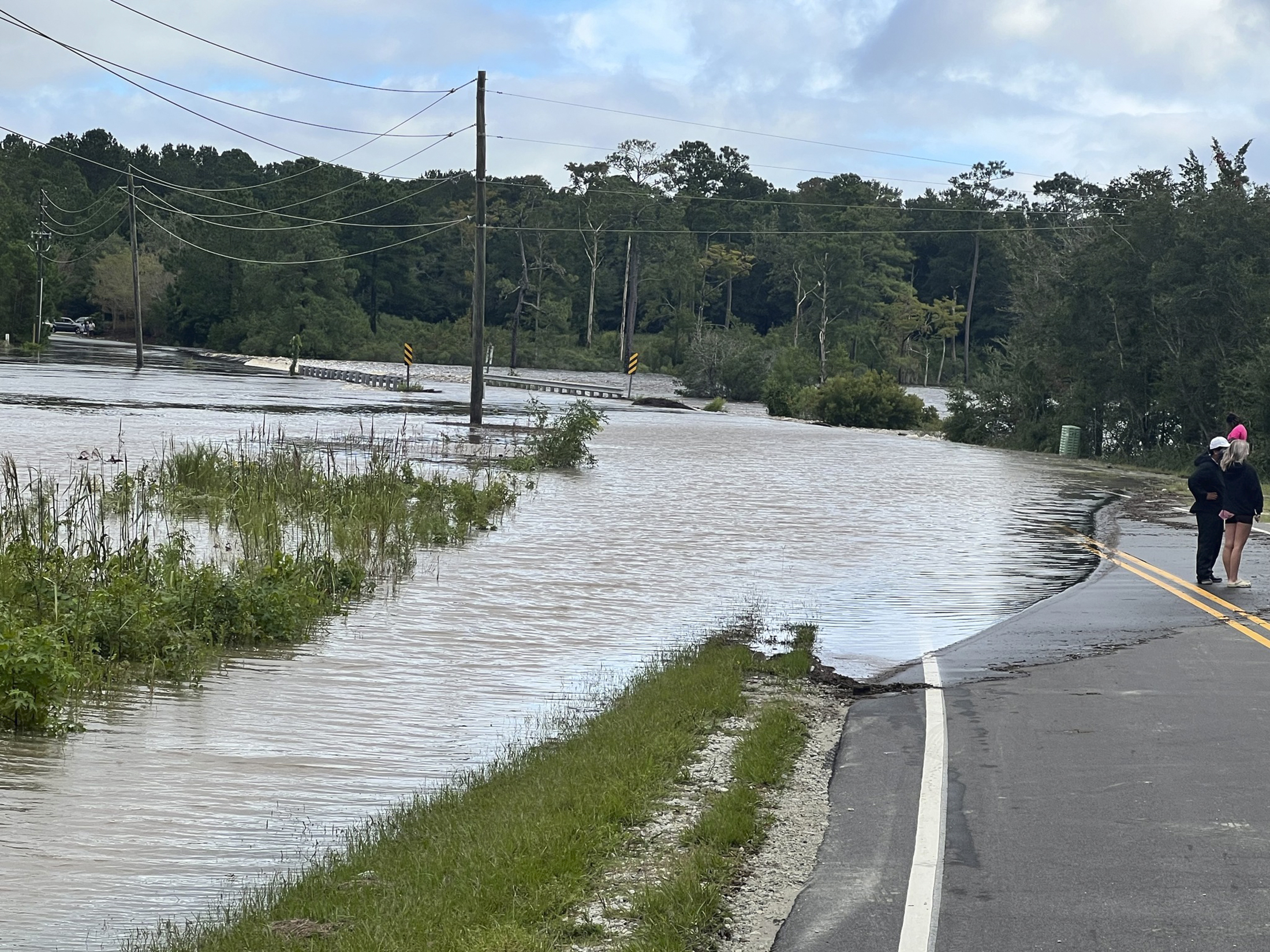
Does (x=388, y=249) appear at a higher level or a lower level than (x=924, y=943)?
higher

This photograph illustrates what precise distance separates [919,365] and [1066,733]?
117077 mm

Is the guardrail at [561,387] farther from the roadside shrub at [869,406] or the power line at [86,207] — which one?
the power line at [86,207]

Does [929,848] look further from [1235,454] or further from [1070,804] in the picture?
[1235,454]

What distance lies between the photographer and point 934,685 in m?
11.8

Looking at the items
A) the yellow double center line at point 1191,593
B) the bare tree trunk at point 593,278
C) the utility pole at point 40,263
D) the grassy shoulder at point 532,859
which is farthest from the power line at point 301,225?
the grassy shoulder at point 532,859

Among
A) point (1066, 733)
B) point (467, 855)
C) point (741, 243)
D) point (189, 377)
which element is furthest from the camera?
point (741, 243)

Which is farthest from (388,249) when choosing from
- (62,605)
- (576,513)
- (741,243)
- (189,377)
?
(62,605)

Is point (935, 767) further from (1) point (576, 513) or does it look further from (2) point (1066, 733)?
(1) point (576, 513)

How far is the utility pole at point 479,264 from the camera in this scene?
45031mm

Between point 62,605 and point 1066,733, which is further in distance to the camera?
point 62,605

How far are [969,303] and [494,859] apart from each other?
121699mm

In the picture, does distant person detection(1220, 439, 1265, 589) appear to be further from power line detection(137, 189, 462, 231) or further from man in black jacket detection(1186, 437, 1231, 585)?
power line detection(137, 189, 462, 231)

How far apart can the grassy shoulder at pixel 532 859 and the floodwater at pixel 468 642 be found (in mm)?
527

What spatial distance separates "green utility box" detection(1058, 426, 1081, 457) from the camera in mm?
49500
